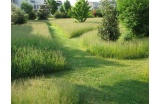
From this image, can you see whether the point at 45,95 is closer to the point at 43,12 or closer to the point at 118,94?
the point at 118,94

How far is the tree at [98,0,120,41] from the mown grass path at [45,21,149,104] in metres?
1.58

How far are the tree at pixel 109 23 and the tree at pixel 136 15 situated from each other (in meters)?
0.62

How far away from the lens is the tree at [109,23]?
28.0 ft

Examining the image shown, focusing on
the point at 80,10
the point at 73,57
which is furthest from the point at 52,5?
the point at 73,57

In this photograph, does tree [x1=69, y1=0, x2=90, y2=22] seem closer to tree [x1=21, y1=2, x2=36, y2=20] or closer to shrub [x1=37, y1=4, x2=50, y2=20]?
shrub [x1=37, y1=4, x2=50, y2=20]

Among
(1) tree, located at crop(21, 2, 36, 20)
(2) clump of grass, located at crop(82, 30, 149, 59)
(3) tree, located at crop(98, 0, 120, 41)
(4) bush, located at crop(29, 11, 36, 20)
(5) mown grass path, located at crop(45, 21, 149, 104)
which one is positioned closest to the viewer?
(5) mown grass path, located at crop(45, 21, 149, 104)

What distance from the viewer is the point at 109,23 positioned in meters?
8.55

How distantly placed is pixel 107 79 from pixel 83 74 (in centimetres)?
65

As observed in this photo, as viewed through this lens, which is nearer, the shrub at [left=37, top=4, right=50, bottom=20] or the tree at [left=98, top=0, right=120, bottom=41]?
the tree at [left=98, top=0, right=120, bottom=41]

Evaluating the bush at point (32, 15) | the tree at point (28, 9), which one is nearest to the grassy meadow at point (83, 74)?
the tree at point (28, 9)

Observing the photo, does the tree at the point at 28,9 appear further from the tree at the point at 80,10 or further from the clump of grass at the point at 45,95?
the clump of grass at the point at 45,95

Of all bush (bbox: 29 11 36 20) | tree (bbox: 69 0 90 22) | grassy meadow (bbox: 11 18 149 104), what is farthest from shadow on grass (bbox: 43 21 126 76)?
bush (bbox: 29 11 36 20)

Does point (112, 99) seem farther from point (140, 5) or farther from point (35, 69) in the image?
point (140, 5)

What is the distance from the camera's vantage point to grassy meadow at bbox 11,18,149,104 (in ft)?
12.4
